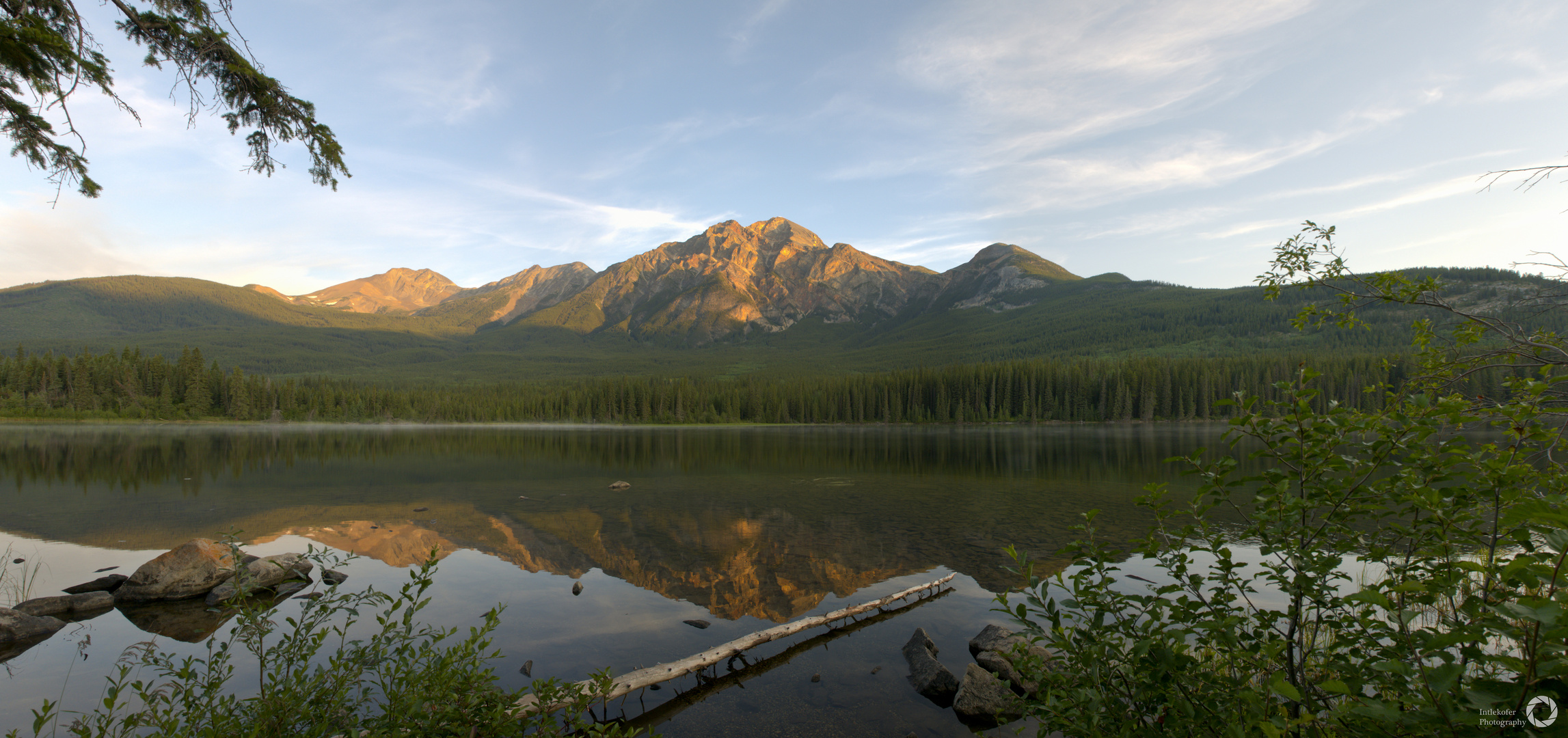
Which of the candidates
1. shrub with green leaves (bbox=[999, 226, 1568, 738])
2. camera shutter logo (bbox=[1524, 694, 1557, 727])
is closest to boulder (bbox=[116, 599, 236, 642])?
shrub with green leaves (bbox=[999, 226, 1568, 738])

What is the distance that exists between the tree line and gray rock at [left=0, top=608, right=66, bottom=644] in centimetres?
13845

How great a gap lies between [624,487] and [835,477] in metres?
14.0

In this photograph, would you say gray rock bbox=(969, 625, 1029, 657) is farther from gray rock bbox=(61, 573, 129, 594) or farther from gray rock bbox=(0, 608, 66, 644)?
gray rock bbox=(61, 573, 129, 594)

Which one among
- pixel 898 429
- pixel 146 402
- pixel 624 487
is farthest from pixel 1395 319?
pixel 146 402

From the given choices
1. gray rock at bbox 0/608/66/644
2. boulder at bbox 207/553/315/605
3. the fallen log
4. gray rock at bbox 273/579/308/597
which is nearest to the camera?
the fallen log

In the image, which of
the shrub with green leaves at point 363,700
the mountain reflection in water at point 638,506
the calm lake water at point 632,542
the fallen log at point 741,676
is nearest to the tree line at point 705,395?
the mountain reflection in water at point 638,506

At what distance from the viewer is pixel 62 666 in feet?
36.9

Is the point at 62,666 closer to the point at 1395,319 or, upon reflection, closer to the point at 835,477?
the point at 835,477

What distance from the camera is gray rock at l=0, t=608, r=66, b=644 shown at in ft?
39.7

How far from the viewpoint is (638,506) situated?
29734mm

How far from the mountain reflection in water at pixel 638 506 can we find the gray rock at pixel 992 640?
3.63 metres

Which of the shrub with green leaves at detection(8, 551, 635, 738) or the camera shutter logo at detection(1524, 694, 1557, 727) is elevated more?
the camera shutter logo at detection(1524, 694, 1557, 727)

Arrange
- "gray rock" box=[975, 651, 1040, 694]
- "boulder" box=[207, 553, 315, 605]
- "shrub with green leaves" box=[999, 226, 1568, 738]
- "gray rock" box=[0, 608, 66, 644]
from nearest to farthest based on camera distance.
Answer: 1. "shrub with green leaves" box=[999, 226, 1568, 738]
2. "gray rock" box=[975, 651, 1040, 694]
3. "gray rock" box=[0, 608, 66, 644]
4. "boulder" box=[207, 553, 315, 605]

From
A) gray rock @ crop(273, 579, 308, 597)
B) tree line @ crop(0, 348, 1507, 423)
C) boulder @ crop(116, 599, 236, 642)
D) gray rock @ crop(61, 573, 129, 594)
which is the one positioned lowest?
tree line @ crop(0, 348, 1507, 423)
